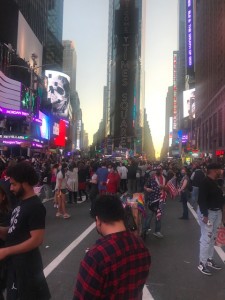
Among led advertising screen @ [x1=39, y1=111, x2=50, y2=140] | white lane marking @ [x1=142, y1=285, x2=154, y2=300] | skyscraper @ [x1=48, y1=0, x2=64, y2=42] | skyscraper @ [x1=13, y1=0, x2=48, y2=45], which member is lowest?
white lane marking @ [x1=142, y1=285, x2=154, y2=300]

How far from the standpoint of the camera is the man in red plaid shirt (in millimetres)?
2264

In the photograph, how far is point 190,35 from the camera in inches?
4141

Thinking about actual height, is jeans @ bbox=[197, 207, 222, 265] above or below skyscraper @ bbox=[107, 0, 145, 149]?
below

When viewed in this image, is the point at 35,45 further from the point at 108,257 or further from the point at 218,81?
the point at 108,257

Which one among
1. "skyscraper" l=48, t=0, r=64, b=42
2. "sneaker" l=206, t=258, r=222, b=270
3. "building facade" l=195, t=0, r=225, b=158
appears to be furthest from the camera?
"skyscraper" l=48, t=0, r=64, b=42

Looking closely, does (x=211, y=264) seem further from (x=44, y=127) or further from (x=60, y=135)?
(x=60, y=135)

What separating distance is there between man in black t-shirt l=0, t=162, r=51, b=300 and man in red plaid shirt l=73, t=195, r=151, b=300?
959 mm

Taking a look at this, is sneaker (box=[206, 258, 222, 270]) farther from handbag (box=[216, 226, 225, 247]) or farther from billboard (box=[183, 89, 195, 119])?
billboard (box=[183, 89, 195, 119])

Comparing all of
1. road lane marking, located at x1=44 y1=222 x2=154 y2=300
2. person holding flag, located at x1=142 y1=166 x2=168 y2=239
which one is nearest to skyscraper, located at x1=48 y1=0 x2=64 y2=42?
person holding flag, located at x1=142 y1=166 x2=168 y2=239

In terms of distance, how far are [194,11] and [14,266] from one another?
115 m

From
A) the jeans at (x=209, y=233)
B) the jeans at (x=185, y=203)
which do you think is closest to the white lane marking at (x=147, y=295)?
the jeans at (x=209, y=233)

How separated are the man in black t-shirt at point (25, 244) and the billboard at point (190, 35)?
10793 cm

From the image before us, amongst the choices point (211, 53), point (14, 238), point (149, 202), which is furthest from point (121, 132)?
point (14, 238)

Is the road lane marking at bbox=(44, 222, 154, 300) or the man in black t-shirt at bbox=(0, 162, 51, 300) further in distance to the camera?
the road lane marking at bbox=(44, 222, 154, 300)
